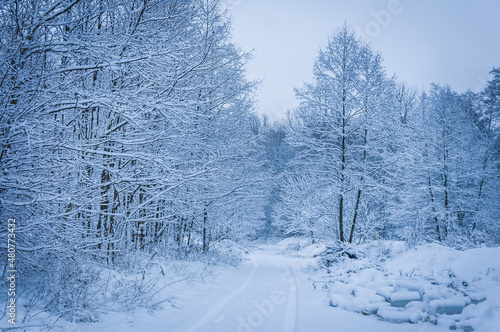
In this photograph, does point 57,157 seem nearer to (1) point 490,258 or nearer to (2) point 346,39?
(1) point 490,258

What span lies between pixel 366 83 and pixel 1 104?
36.8 ft

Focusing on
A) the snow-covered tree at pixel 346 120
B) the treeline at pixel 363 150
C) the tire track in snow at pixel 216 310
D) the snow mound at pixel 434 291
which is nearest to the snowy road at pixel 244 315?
the tire track in snow at pixel 216 310

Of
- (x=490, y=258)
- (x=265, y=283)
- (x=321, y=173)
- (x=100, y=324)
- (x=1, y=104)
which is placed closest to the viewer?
(x=1, y=104)

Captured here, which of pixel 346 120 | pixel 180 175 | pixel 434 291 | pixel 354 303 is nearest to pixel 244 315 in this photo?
Answer: pixel 354 303

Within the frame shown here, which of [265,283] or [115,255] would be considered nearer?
[115,255]

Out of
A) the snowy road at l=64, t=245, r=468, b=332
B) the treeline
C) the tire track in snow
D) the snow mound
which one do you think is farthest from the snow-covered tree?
the tire track in snow

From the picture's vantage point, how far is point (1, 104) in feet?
9.65

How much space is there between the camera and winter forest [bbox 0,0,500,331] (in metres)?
3.22

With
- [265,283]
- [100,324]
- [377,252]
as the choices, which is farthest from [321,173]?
[100,324]

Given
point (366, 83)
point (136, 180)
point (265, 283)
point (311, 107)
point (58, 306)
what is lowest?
point (265, 283)

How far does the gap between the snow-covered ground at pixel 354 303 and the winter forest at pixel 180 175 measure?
0.05 meters

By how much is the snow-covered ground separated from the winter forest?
0.05 metres

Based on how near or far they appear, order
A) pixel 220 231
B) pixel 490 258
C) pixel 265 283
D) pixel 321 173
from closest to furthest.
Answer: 1. pixel 490 258
2. pixel 265 283
3. pixel 321 173
4. pixel 220 231

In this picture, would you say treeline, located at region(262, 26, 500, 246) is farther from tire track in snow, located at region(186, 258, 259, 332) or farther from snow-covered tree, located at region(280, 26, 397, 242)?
tire track in snow, located at region(186, 258, 259, 332)
